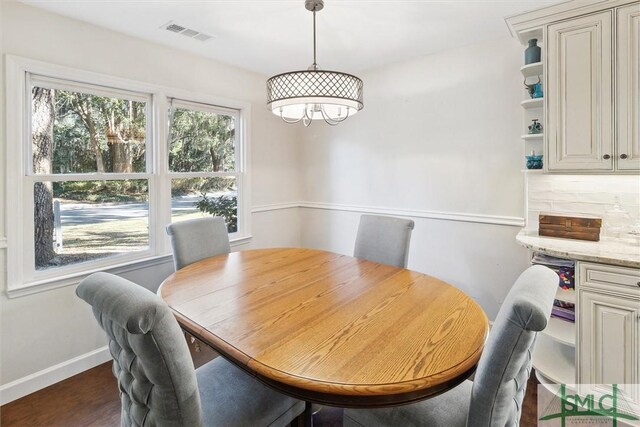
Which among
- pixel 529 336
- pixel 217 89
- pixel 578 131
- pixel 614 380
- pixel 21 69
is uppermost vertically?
pixel 217 89

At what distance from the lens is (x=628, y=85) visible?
1.87 m

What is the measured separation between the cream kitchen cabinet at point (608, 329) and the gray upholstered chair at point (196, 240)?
236 cm

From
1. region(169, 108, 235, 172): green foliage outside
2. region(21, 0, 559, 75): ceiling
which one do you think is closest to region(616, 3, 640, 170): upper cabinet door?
region(21, 0, 559, 75): ceiling

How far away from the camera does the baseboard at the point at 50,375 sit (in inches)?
79.4

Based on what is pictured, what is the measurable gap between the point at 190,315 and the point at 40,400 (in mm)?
1504

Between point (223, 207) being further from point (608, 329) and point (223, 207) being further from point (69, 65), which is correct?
point (608, 329)

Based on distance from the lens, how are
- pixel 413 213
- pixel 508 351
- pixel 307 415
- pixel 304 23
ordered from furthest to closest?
pixel 413 213 < pixel 304 23 < pixel 307 415 < pixel 508 351

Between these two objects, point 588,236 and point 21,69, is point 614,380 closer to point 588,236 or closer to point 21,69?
point 588,236

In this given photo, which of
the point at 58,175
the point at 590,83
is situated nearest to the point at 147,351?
the point at 58,175

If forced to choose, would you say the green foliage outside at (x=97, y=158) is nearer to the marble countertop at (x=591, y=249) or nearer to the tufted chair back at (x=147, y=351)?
the tufted chair back at (x=147, y=351)

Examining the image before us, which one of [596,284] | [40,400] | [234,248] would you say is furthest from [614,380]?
[40,400]

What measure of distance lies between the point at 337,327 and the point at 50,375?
2163 mm

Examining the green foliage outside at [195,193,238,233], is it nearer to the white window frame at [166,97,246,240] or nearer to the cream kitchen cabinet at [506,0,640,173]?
the white window frame at [166,97,246,240]

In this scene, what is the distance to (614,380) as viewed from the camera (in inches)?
70.1
